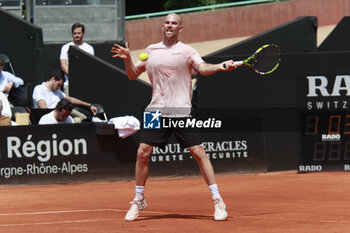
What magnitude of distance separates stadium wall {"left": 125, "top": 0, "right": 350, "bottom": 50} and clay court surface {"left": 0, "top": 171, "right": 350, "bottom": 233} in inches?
630

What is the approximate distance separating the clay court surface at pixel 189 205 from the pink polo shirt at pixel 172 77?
4.02 ft

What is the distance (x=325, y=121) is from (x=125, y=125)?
138 inches

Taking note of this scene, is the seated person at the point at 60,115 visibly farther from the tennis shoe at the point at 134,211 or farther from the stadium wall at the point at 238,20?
the stadium wall at the point at 238,20

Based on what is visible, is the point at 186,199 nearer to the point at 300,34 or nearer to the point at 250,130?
the point at 250,130

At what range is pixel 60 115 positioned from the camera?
13.1m

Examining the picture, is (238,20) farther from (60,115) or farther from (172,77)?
(172,77)

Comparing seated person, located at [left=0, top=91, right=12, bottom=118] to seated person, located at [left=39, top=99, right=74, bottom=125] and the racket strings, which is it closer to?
seated person, located at [left=39, top=99, right=74, bottom=125]

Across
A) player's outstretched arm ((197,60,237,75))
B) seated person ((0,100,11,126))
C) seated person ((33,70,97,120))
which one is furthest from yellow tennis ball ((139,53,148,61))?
seated person ((33,70,97,120))

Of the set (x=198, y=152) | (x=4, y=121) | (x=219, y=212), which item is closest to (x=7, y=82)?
(x=4, y=121)

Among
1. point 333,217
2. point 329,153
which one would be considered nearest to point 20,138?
point 329,153

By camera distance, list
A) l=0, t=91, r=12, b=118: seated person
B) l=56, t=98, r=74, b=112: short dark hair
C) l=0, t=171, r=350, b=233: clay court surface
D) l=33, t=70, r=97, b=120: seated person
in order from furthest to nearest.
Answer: l=33, t=70, r=97, b=120: seated person < l=0, t=91, r=12, b=118: seated person < l=56, t=98, r=74, b=112: short dark hair < l=0, t=171, r=350, b=233: clay court surface

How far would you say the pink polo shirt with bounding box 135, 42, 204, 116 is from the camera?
8070 mm

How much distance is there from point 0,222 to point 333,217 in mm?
3728

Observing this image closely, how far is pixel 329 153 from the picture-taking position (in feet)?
44.5
